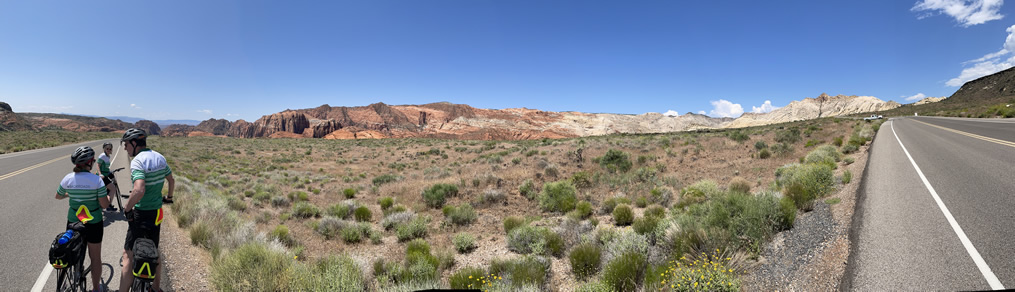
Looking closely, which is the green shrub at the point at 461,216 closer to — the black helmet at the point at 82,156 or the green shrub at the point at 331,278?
the green shrub at the point at 331,278

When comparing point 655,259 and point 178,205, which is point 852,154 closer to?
point 655,259

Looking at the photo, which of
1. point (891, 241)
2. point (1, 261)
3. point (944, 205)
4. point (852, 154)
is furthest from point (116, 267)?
point (852, 154)

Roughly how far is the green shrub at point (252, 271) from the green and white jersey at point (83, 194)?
4.84 feet

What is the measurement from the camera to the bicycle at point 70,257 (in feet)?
11.0

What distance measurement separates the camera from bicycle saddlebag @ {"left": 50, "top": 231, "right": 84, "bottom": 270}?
333 centimetres

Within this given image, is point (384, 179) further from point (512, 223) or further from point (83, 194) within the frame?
point (83, 194)

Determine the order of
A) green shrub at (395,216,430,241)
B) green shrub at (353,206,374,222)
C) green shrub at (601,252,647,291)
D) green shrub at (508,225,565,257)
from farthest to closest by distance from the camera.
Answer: green shrub at (353,206,374,222), green shrub at (395,216,430,241), green shrub at (508,225,565,257), green shrub at (601,252,647,291)

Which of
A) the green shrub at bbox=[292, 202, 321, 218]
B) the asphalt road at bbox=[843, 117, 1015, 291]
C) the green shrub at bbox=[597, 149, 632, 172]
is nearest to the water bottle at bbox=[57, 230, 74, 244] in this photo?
the green shrub at bbox=[292, 202, 321, 218]

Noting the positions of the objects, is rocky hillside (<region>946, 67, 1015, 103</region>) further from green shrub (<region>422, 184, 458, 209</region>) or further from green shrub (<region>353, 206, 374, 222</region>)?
green shrub (<region>353, 206, 374, 222</region>)

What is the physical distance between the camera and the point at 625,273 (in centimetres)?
473

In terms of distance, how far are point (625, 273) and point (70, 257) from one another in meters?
6.31

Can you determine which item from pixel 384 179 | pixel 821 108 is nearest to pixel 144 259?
pixel 384 179

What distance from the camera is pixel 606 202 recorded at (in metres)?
9.84

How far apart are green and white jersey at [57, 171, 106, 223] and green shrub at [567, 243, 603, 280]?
601cm
